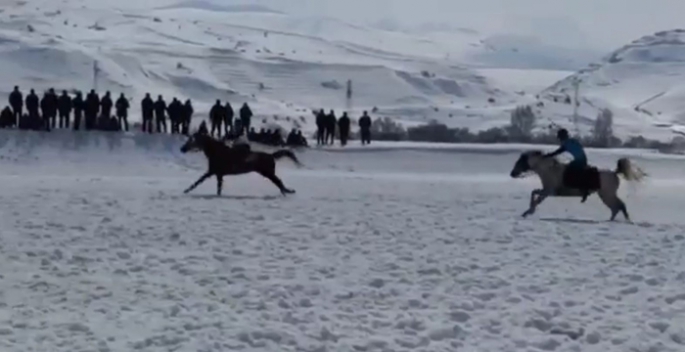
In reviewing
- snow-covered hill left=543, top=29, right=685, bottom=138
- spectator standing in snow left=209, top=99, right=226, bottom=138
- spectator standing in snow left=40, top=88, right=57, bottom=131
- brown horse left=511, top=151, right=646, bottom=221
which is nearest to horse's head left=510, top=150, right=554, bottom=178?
brown horse left=511, top=151, right=646, bottom=221

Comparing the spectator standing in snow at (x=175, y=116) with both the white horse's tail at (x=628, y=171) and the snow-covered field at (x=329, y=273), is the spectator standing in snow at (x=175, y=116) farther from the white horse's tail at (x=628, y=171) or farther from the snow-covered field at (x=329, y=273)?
the white horse's tail at (x=628, y=171)

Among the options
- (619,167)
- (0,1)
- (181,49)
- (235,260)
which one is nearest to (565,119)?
(181,49)

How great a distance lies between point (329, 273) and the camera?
1412cm

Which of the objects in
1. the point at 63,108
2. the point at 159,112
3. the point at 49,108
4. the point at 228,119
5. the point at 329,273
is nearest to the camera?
the point at 329,273

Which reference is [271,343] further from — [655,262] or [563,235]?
[563,235]

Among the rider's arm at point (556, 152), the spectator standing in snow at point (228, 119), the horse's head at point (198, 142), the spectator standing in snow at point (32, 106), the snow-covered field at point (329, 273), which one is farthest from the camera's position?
the spectator standing in snow at point (228, 119)

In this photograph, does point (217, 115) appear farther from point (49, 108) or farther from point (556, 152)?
point (556, 152)

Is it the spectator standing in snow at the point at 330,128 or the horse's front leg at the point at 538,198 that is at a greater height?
the spectator standing in snow at the point at 330,128

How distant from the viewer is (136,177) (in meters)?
32.8

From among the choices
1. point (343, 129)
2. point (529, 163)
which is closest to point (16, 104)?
point (343, 129)

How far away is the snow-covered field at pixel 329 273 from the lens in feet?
36.1

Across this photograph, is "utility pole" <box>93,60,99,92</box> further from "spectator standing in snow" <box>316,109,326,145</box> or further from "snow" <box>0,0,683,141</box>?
"spectator standing in snow" <box>316,109,326,145</box>

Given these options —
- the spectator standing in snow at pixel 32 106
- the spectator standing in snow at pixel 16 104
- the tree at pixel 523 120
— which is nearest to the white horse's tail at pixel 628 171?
the spectator standing in snow at pixel 32 106

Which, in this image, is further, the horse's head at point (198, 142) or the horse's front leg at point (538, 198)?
the horse's head at point (198, 142)
